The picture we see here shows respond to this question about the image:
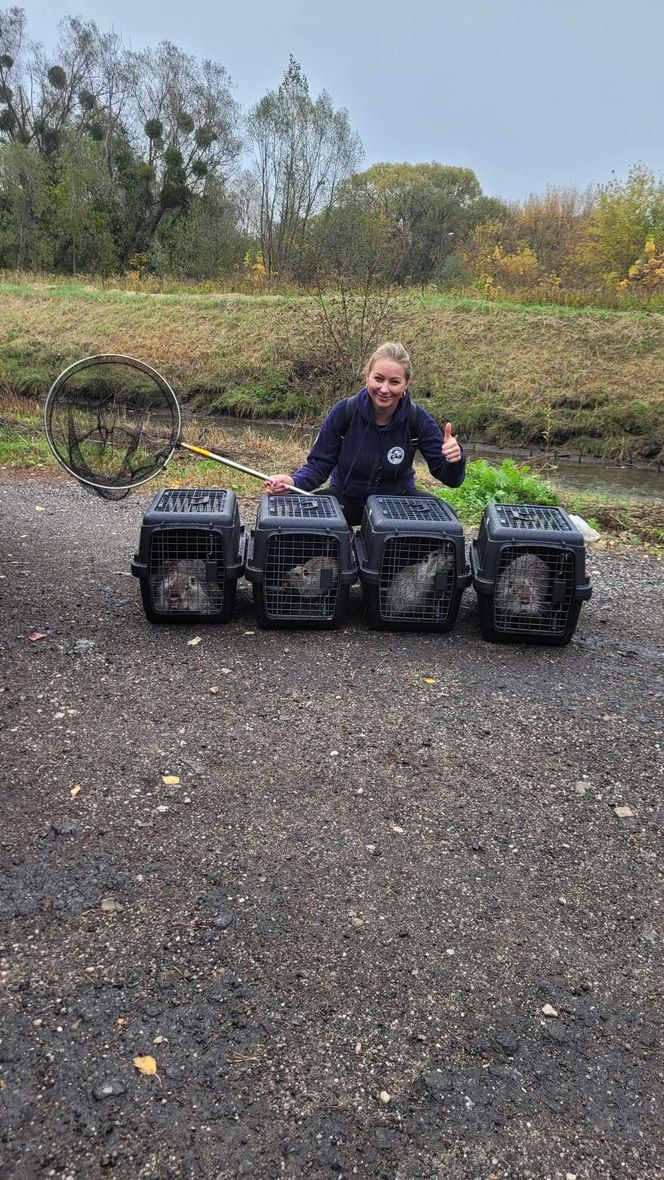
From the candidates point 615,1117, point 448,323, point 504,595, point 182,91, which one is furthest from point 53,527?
point 182,91

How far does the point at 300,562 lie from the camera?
13.5 ft

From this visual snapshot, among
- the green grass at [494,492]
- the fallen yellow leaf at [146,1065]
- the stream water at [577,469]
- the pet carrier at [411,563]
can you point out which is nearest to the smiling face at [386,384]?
the pet carrier at [411,563]

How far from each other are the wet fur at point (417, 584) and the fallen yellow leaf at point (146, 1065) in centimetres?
275

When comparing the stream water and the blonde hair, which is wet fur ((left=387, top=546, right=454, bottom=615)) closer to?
the blonde hair

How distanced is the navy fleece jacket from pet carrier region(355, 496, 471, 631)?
1.16 ft

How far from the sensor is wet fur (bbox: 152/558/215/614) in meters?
4.13

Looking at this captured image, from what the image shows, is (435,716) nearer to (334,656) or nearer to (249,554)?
(334,656)

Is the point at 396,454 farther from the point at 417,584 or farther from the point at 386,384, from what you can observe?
the point at 417,584

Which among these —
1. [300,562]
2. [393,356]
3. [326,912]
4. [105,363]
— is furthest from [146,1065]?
[105,363]

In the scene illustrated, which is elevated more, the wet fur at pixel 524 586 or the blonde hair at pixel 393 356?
the blonde hair at pixel 393 356

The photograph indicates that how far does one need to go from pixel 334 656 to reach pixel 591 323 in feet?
66.3

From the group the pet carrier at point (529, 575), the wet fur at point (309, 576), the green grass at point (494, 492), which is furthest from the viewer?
the green grass at point (494, 492)

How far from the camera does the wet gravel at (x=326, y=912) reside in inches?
68.0

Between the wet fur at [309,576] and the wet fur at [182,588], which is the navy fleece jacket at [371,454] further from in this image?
the wet fur at [182,588]
